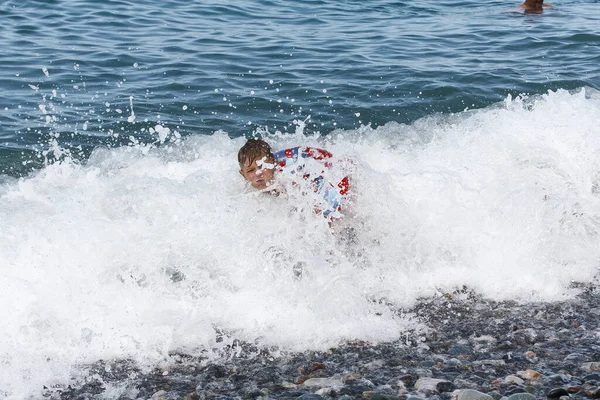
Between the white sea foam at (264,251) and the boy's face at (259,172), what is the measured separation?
0.14 meters

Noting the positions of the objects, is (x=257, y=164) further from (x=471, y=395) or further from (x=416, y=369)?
(x=471, y=395)

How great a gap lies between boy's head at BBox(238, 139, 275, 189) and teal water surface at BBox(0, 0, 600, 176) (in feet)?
11.1

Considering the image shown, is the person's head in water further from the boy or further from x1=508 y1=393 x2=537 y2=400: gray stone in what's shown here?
x1=508 y1=393 x2=537 y2=400: gray stone

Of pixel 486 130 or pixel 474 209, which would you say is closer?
pixel 474 209

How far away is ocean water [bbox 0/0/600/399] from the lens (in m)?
6.22

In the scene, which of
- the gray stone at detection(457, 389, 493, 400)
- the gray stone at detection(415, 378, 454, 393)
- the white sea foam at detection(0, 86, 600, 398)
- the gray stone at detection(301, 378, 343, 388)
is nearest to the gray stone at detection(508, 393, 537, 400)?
the gray stone at detection(457, 389, 493, 400)

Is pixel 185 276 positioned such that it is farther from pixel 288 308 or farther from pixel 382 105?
pixel 382 105

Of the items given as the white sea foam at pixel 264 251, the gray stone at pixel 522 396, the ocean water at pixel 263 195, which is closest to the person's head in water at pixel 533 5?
the ocean water at pixel 263 195

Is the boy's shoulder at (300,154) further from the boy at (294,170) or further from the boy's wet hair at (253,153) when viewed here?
the boy's wet hair at (253,153)

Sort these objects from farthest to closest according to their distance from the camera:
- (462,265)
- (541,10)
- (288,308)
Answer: (541,10)
(462,265)
(288,308)

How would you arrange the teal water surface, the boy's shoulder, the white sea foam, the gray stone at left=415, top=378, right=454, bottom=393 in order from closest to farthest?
the gray stone at left=415, top=378, right=454, bottom=393
the white sea foam
the boy's shoulder
the teal water surface

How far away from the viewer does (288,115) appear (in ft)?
37.2

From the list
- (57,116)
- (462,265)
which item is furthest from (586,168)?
(57,116)

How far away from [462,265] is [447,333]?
1.30 meters
